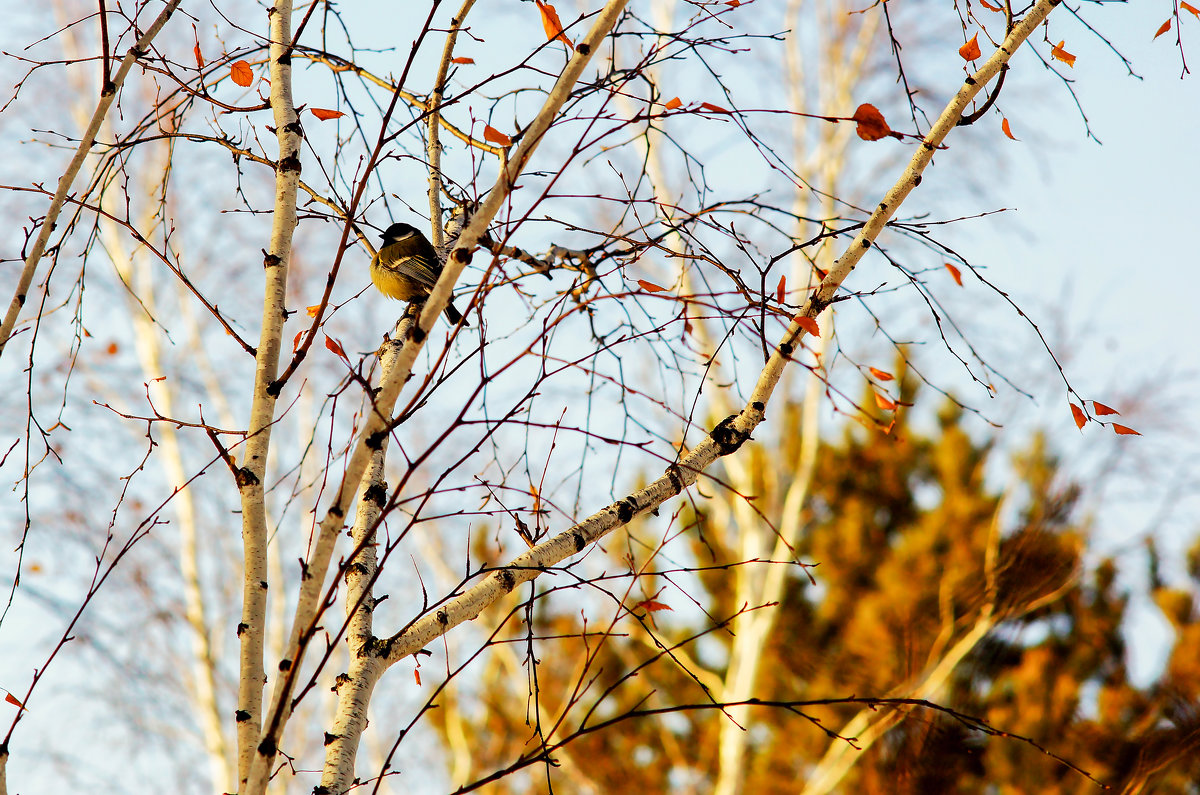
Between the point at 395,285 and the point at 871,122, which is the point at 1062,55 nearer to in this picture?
the point at 871,122

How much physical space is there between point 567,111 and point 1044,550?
5745 mm

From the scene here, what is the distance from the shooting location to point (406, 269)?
274 centimetres

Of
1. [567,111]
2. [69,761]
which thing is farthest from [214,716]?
[567,111]

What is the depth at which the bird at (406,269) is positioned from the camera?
8.97 ft

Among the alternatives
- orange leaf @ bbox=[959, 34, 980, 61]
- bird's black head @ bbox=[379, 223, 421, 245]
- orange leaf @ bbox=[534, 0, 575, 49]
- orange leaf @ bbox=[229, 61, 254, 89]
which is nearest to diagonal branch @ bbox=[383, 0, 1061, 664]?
orange leaf @ bbox=[959, 34, 980, 61]

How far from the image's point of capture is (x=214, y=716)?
5.52 meters

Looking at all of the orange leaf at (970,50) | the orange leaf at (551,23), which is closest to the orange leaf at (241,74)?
the orange leaf at (551,23)

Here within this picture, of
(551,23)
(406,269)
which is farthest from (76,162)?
(406,269)

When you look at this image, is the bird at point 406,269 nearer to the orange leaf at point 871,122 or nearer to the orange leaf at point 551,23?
the orange leaf at point 551,23

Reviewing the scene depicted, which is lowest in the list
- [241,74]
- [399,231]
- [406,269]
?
[241,74]

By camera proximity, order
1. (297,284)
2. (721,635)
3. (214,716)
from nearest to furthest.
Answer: (214,716) < (297,284) < (721,635)

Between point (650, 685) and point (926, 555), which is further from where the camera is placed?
point (650, 685)

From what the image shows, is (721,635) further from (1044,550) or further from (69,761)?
(69,761)

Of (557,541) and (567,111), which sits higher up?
(567,111)
